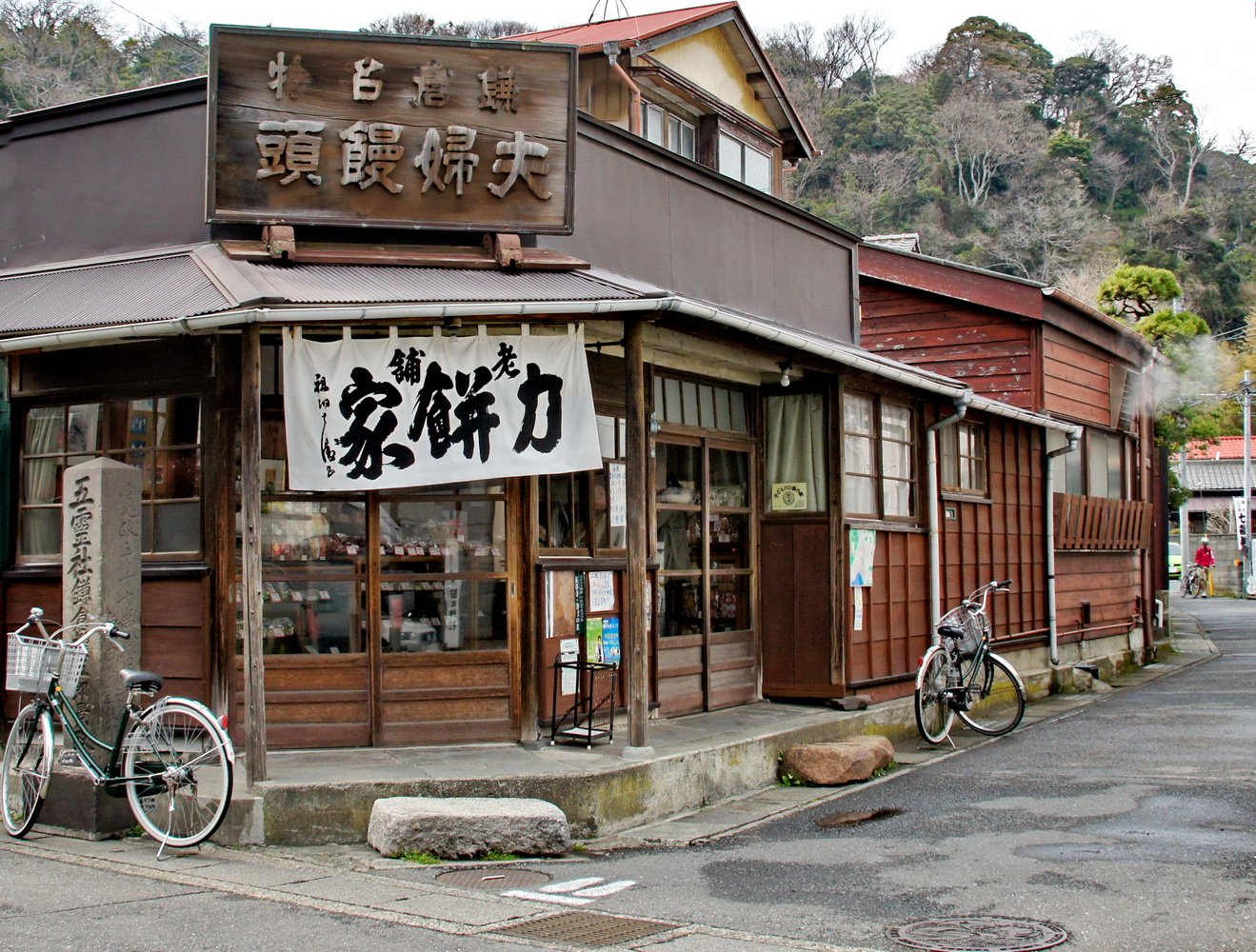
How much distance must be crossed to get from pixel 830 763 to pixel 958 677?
9.27 feet

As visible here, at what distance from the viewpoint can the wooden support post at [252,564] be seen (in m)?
7.63

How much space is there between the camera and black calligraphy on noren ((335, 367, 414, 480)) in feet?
26.9

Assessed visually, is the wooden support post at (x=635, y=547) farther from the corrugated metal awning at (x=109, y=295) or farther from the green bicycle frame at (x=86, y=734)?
the green bicycle frame at (x=86, y=734)

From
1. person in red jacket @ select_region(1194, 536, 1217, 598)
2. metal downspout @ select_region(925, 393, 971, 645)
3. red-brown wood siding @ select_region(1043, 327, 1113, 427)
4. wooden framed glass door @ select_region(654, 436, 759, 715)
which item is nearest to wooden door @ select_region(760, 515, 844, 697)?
wooden framed glass door @ select_region(654, 436, 759, 715)

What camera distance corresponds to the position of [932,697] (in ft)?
39.8

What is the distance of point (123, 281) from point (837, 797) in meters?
6.59

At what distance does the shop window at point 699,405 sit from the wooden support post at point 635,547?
90.9 inches

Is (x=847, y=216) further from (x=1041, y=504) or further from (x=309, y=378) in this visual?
(x=309, y=378)

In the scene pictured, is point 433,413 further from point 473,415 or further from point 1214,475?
point 1214,475

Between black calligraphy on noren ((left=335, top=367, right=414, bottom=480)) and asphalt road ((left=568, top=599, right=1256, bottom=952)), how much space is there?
9.73 feet

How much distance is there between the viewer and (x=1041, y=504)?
56.6 feet

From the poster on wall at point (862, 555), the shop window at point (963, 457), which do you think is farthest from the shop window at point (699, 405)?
the shop window at point (963, 457)

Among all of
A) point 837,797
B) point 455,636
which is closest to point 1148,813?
point 837,797

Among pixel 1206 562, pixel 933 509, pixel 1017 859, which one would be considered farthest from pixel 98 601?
pixel 1206 562
